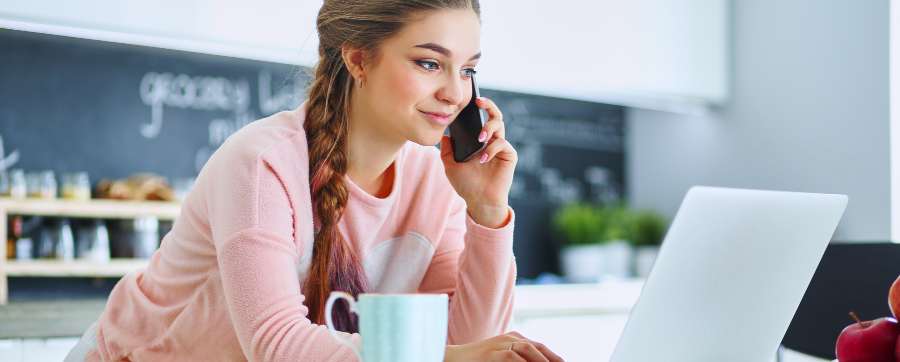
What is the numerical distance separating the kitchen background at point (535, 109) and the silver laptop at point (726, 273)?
4.25ft

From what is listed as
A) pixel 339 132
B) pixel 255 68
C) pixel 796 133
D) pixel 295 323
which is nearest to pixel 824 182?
pixel 796 133

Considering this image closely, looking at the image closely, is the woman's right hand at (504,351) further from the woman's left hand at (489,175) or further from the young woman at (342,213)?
the woman's left hand at (489,175)

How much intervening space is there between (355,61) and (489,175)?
0.23m

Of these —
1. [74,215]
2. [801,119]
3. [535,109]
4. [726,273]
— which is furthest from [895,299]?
[535,109]

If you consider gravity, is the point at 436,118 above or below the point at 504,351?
above

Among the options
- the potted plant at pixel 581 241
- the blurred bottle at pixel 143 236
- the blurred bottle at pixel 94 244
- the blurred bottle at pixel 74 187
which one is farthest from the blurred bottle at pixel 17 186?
the potted plant at pixel 581 241

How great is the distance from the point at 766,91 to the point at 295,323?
2.59m

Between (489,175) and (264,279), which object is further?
(489,175)

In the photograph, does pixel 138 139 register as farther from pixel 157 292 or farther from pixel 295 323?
pixel 295 323

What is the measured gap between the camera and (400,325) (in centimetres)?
67

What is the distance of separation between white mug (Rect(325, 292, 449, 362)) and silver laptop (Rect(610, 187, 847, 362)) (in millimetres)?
278

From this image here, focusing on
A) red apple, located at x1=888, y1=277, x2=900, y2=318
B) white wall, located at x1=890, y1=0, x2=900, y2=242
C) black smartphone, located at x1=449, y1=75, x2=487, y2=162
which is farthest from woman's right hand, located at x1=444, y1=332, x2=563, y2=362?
white wall, located at x1=890, y1=0, x2=900, y2=242

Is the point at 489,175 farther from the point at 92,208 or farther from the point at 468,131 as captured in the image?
the point at 92,208

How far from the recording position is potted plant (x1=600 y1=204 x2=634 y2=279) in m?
3.43
